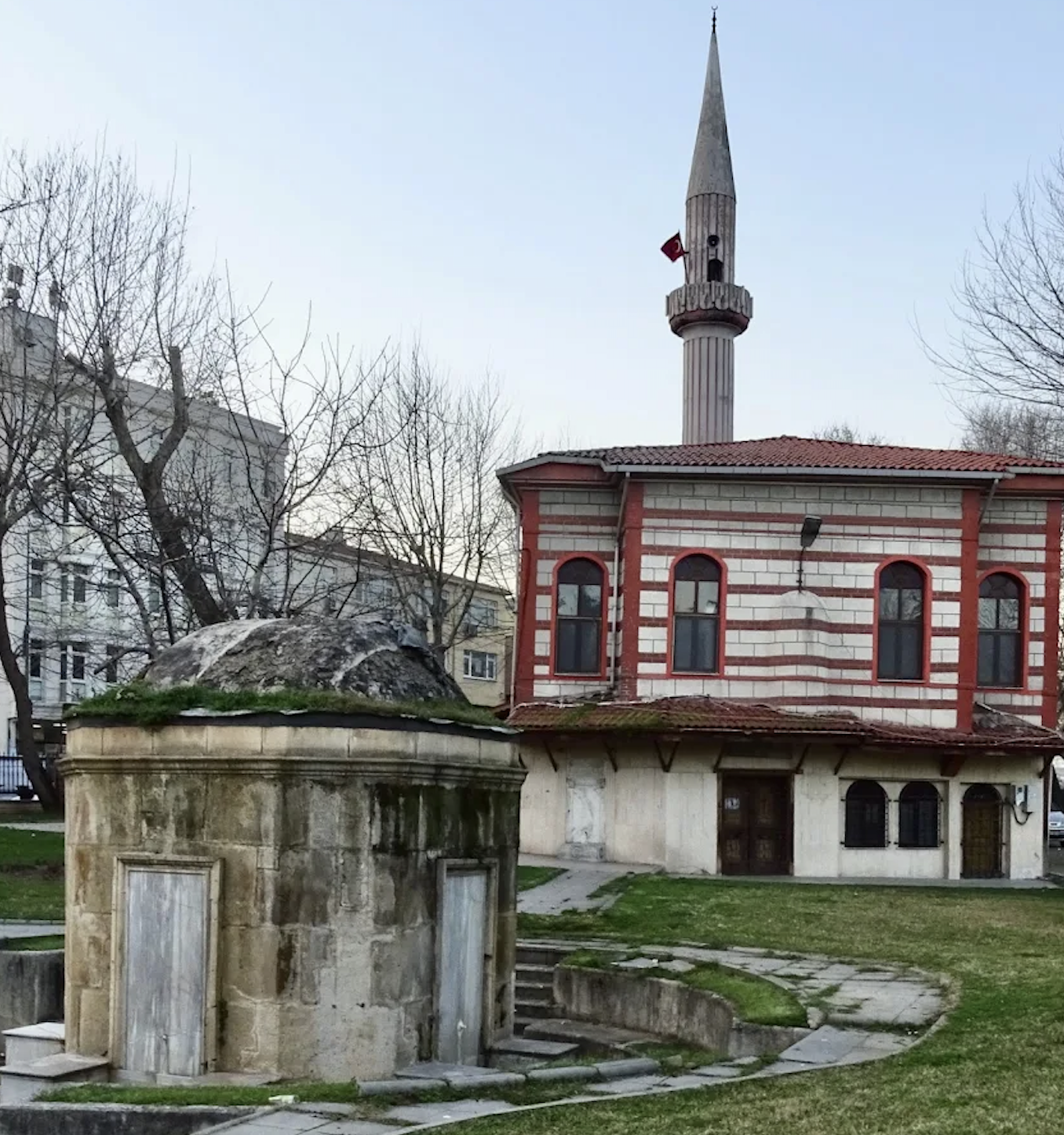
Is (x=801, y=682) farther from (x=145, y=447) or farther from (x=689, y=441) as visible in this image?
(x=145, y=447)

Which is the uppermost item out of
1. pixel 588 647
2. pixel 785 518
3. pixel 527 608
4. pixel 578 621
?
pixel 785 518

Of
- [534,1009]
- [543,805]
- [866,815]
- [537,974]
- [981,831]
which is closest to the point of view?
[534,1009]

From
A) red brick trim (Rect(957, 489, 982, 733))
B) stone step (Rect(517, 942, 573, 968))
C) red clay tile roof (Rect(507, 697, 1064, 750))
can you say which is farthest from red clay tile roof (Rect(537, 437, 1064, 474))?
stone step (Rect(517, 942, 573, 968))

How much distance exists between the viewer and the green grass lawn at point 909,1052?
845cm

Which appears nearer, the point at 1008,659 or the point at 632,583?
the point at 632,583

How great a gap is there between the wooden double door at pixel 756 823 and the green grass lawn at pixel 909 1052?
417 centimetres

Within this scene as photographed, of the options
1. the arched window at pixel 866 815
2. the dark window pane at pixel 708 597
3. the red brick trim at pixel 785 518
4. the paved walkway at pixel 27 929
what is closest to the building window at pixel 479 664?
the dark window pane at pixel 708 597

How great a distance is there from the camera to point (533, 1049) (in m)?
12.7

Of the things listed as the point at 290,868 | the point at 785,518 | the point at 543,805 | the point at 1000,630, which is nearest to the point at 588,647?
the point at 543,805

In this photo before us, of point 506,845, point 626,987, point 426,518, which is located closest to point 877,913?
point 626,987

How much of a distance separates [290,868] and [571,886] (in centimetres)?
1328

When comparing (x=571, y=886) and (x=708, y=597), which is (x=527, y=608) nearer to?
(x=708, y=597)

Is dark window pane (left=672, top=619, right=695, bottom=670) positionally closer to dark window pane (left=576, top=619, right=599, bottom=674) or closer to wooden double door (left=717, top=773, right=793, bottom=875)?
dark window pane (left=576, top=619, right=599, bottom=674)

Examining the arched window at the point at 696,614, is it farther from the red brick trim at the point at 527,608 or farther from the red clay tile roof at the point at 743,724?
the red brick trim at the point at 527,608
